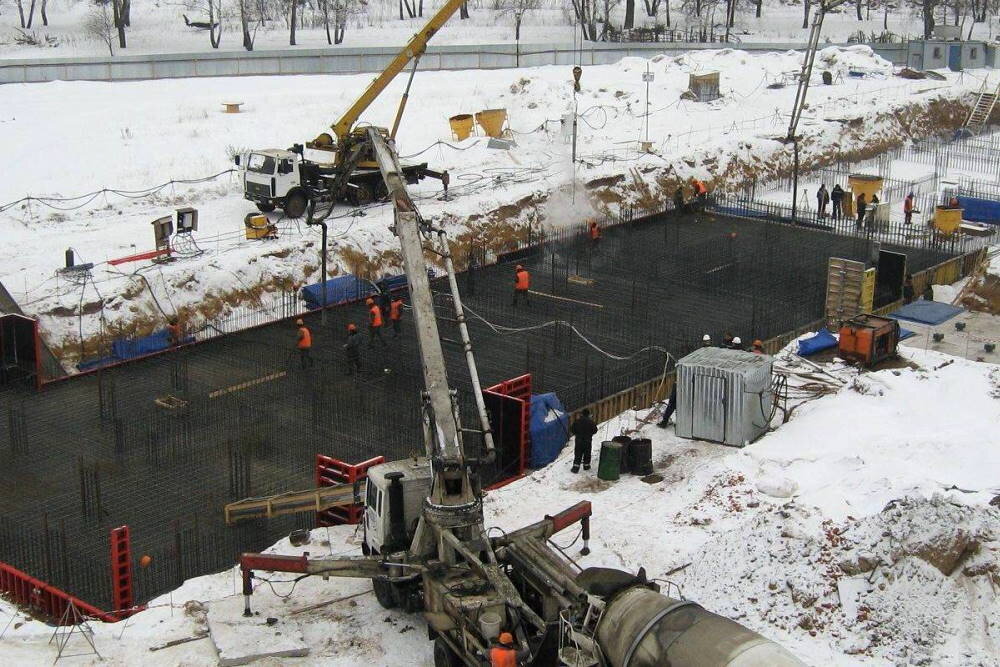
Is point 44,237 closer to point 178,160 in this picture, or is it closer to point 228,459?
point 178,160

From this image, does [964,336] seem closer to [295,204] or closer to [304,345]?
[304,345]

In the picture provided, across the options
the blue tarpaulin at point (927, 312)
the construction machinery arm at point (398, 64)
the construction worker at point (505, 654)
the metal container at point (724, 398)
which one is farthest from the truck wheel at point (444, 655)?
the construction machinery arm at point (398, 64)

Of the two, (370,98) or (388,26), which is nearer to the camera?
(370,98)

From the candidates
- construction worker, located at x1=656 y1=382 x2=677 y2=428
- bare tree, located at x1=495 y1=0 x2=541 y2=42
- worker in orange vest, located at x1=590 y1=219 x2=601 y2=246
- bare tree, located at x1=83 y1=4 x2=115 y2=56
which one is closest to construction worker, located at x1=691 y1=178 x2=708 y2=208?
worker in orange vest, located at x1=590 y1=219 x2=601 y2=246

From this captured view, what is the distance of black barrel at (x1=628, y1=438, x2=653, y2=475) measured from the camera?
21953 mm

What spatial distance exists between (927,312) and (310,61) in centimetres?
3761

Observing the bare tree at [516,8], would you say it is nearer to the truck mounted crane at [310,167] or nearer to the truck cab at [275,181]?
the truck mounted crane at [310,167]

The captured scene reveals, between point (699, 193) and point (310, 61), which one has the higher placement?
point (310, 61)

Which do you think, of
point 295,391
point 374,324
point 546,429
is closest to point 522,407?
point 546,429

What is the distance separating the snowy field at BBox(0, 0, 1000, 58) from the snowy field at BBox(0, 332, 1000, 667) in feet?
190

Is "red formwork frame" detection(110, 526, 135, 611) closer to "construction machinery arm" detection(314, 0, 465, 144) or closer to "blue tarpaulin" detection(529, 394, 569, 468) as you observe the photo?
"blue tarpaulin" detection(529, 394, 569, 468)

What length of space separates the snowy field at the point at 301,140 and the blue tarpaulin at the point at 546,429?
1113 centimetres

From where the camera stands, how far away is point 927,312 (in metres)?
31.1

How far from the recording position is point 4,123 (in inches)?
1731
